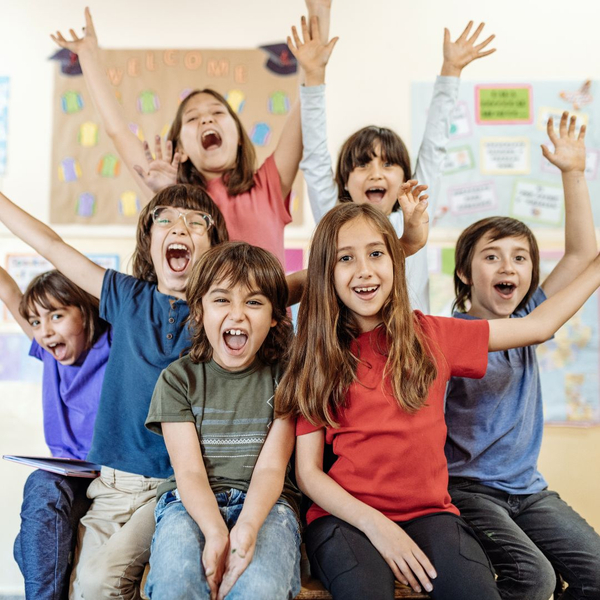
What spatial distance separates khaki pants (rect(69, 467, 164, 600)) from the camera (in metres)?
1.45

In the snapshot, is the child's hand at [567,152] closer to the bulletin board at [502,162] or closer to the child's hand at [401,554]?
the bulletin board at [502,162]

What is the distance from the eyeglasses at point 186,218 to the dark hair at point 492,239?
0.77 meters

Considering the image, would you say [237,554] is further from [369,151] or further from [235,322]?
[369,151]

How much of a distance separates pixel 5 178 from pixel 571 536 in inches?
103

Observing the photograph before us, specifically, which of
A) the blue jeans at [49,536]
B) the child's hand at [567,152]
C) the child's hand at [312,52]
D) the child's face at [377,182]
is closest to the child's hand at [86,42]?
the child's hand at [312,52]

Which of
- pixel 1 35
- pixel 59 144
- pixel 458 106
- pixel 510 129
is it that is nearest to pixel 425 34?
pixel 458 106

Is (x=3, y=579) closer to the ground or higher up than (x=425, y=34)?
closer to the ground

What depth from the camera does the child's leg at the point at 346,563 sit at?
1.27 m

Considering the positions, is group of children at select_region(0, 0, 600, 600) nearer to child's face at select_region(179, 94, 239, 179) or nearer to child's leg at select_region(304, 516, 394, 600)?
child's leg at select_region(304, 516, 394, 600)

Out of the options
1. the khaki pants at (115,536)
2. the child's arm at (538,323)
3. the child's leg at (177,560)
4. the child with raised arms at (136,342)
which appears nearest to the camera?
the child's leg at (177,560)

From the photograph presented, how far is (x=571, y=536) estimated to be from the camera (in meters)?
1.59

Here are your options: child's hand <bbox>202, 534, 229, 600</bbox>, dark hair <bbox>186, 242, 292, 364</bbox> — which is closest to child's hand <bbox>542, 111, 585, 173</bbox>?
dark hair <bbox>186, 242, 292, 364</bbox>

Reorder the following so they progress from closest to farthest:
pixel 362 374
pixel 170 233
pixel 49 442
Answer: pixel 362 374 < pixel 170 233 < pixel 49 442

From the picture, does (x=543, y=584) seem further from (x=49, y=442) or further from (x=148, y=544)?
(x=49, y=442)
